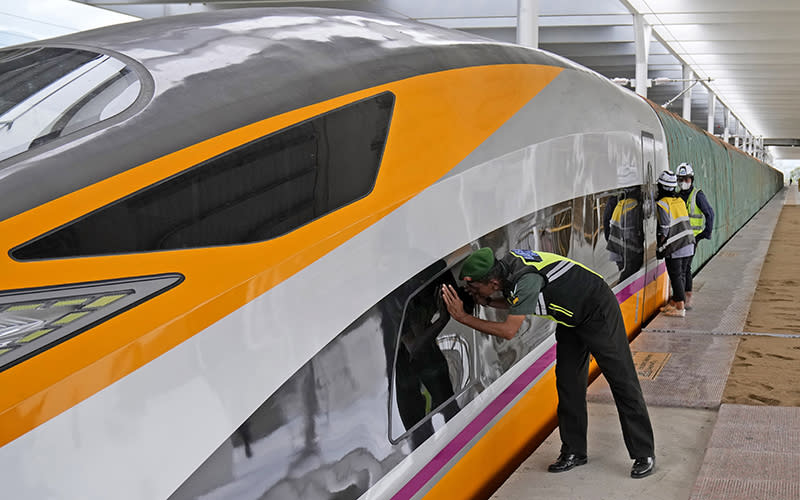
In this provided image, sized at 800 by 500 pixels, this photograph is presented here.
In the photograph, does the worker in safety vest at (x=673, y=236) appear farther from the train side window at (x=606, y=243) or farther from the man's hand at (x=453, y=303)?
the man's hand at (x=453, y=303)

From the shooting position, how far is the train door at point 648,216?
6.84m

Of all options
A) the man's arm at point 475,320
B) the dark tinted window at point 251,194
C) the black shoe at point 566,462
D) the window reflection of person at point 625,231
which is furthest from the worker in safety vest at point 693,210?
the dark tinted window at point 251,194

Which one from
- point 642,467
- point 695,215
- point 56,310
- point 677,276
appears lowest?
point 677,276

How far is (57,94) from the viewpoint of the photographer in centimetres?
221

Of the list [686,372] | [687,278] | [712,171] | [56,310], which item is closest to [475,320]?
[56,310]

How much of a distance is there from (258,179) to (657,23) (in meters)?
17.2

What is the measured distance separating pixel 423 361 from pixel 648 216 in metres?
4.87

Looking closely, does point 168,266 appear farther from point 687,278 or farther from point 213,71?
point 687,278

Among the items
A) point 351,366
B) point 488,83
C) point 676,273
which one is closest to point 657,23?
point 676,273

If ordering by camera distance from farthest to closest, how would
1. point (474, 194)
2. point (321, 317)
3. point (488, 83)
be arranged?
point (488, 83)
point (474, 194)
point (321, 317)

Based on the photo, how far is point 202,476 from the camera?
1.83 m

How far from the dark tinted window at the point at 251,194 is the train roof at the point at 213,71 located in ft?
0.26

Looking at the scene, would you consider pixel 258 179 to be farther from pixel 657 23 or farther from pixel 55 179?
pixel 657 23

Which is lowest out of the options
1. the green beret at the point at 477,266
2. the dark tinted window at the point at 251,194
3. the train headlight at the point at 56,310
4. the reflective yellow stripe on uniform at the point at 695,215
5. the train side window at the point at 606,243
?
the reflective yellow stripe on uniform at the point at 695,215
